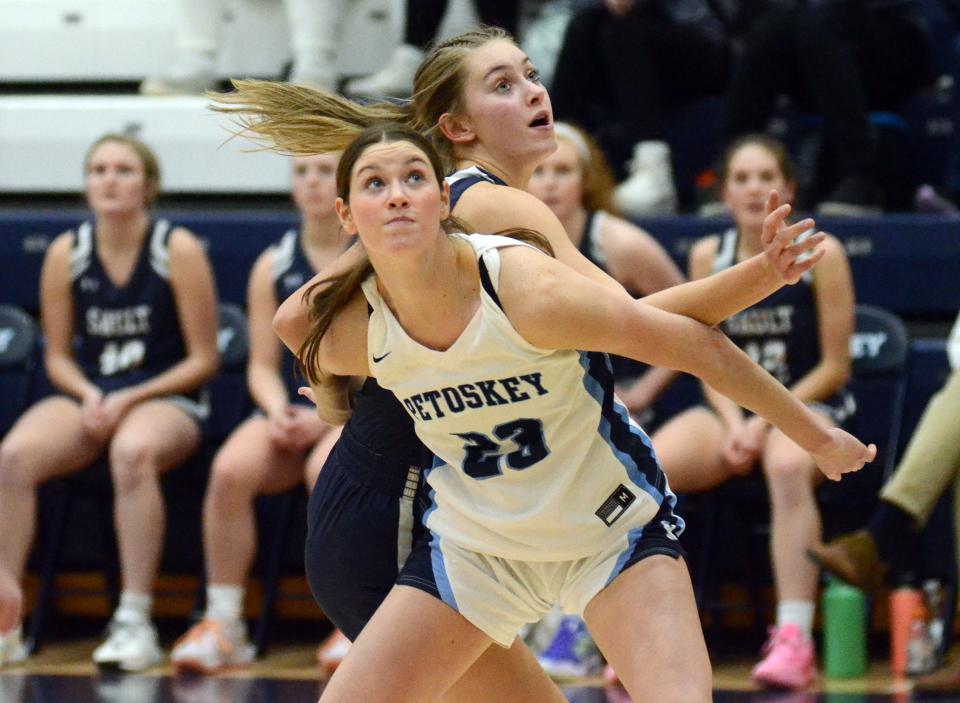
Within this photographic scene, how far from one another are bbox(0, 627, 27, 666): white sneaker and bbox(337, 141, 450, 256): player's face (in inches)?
129

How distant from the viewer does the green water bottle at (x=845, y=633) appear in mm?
5270

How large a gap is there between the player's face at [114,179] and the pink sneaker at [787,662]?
2731 millimetres

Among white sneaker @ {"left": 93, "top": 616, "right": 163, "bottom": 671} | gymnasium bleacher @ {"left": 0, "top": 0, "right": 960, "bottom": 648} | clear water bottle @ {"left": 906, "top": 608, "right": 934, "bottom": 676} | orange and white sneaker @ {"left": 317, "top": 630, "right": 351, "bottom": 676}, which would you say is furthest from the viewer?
gymnasium bleacher @ {"left": 0, "top": 0, "right": 960, "bottom": 648}

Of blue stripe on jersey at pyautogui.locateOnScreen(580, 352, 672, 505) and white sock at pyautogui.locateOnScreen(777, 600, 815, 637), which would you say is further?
white sock at pyautogui.locateOnScreen(777, 600, 815, 637)

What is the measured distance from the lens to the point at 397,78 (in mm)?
6938

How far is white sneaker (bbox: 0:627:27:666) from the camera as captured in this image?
18.7 ft

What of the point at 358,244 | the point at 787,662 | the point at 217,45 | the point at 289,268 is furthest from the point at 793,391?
the point at 217,45

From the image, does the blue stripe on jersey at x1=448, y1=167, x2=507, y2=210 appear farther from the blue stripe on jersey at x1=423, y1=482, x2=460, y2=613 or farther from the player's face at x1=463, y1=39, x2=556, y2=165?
the blue stripe on jersey at x1=423, y1=482, x2=460, y2=613

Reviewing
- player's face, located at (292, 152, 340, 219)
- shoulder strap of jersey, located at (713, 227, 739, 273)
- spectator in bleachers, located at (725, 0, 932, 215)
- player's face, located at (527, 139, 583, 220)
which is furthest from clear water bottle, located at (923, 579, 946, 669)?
player's face, located at (292, 152, 340, 219)

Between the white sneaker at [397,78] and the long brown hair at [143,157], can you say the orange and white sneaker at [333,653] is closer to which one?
the long brown hair at [143,157]

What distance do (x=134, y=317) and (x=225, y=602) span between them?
1.12m

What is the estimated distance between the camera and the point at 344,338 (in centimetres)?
310

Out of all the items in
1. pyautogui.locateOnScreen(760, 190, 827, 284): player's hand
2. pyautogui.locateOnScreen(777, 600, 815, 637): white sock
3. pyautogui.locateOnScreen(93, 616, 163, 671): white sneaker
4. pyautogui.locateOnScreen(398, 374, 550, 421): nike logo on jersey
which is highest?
pyautogui.locateOnScreen(760, 190, 827, 284): player's hand

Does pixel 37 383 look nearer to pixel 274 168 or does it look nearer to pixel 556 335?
pixel 274 168
